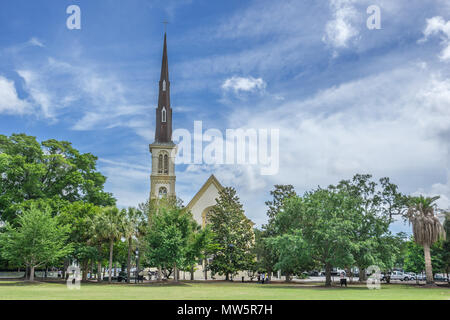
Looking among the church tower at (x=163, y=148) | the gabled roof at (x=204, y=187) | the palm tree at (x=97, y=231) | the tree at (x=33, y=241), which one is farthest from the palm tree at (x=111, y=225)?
the church tower at (x=163, y=148)

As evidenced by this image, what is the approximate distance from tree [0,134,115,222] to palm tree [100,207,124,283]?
27.4 feet

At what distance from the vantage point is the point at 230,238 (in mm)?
49062

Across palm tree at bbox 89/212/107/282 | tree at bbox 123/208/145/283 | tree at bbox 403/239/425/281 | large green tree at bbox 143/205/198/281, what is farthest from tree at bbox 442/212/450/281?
palm tree at bbox 89/212/107/282

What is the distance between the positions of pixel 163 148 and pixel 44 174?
24.9m

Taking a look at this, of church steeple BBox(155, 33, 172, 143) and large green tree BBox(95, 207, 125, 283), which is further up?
church steeple BBox(155, 33, 172, 143)

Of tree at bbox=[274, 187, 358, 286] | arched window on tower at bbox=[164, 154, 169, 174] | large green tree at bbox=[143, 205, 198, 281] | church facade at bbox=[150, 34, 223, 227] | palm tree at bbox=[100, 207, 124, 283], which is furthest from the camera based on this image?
arched window on tower at bbox=[164, 154, 169, 174]

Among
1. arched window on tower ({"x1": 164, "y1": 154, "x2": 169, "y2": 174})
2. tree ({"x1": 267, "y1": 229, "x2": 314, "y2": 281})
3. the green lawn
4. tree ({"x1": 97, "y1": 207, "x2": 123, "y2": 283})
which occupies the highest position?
arched window on tower ({"x1": 164, "y1": 154, "x2": 169, "y2": 174})

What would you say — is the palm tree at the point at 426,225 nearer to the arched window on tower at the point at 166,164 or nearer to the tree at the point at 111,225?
the tree at the point at 111,225

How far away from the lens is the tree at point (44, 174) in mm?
44969

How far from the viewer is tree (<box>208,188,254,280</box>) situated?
48469mm

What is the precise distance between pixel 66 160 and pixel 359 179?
36931 millimetres

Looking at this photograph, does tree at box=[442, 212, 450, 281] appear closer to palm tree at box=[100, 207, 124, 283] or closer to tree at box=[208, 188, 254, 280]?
tree at box=[208, 188, 254, 280]

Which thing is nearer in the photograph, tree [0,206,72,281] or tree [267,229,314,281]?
tree [267,229,314,281]

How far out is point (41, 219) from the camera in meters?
39.0
